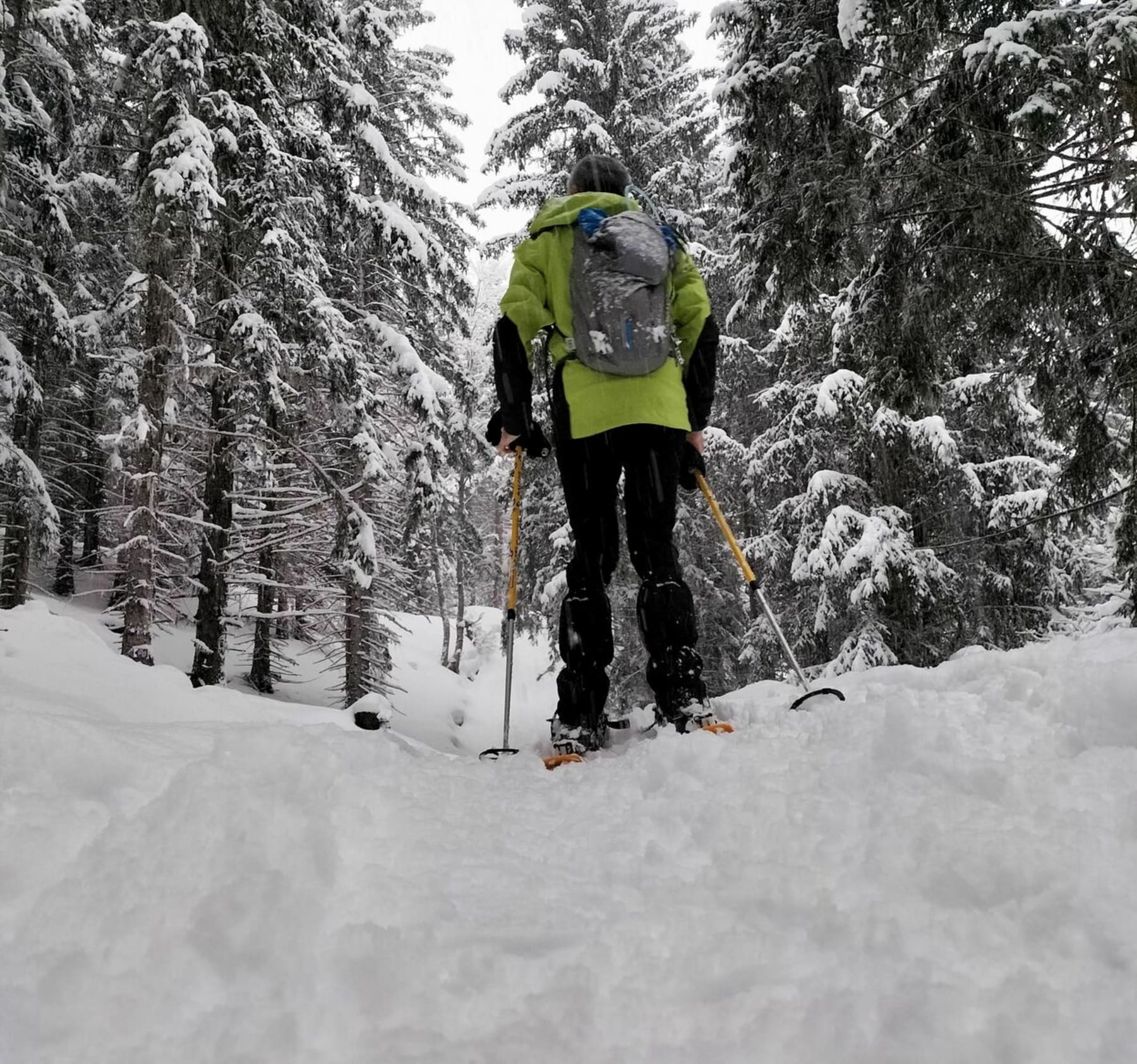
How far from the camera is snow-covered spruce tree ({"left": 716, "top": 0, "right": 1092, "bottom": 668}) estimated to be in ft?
16.1

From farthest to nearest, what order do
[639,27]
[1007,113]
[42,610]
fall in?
[639,27] < [1007,113] < [42,610]

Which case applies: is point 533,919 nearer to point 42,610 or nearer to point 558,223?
point 558,223

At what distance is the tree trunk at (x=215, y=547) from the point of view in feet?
31.9

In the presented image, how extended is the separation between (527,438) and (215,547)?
26.2 ft

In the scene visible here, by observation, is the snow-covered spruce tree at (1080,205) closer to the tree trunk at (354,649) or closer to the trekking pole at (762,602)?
the trekking pole at (762,602)

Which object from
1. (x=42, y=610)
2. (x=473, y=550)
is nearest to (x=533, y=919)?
(x=42, y=610)

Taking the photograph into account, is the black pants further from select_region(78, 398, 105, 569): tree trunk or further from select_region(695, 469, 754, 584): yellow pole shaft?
select_region(78, 398, 105, 569): tree trunk

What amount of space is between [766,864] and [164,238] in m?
8.83

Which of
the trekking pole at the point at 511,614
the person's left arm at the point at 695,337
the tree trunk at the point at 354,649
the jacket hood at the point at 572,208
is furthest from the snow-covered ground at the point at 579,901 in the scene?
the tree trunk at the point at 354,649

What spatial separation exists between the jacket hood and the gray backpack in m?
0.08

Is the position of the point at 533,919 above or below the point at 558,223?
below

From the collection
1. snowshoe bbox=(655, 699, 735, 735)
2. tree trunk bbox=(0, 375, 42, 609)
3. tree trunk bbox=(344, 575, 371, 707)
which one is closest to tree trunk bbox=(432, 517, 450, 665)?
tree trunk bbox=(344, 575, 371, 707)

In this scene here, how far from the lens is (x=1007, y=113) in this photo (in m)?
4.65

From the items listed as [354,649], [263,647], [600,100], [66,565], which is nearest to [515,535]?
[354,649]
